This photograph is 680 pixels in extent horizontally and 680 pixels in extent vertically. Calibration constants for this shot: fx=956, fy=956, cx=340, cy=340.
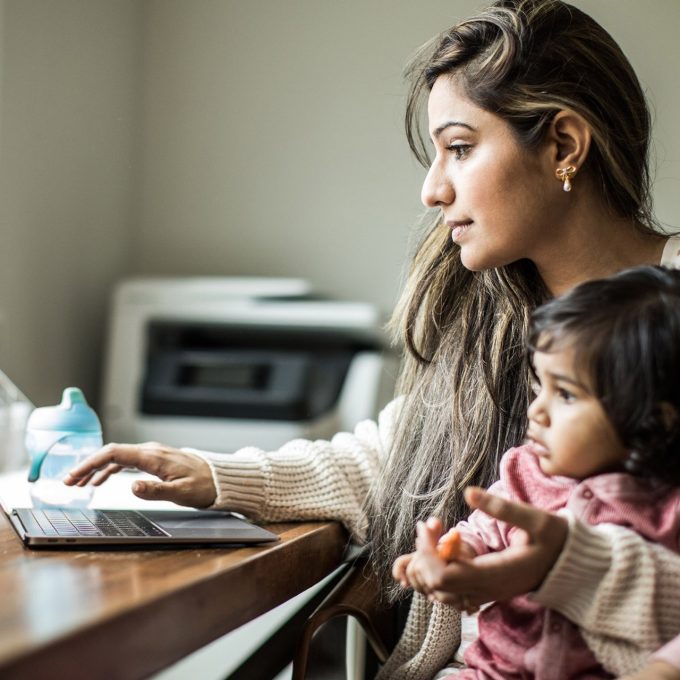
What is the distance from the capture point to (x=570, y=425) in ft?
2.94

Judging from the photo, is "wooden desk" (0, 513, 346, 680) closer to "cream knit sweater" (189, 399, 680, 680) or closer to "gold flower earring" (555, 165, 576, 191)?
"cream knit sweater" (189, 399, 680, 680)

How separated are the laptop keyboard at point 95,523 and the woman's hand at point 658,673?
496 millimetres

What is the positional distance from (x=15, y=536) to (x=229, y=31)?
2.48 metres

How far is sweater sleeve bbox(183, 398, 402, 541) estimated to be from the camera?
48.3 inches

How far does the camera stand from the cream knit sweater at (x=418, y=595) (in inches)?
33.4

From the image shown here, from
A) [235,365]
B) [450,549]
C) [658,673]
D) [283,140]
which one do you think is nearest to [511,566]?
[450,549]

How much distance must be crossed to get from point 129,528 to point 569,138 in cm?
72

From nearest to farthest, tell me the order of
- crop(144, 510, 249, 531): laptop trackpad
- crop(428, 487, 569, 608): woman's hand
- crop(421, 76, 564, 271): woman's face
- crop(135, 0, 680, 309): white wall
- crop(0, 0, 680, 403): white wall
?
crop(428, 487, 569, 608): woman's hand
crop(144, 510, 249, 531): laptop trackpad
crop(421, 76, 564, 271): woman's face
crop(0, 0, 680, 403): white wall
crop(135, 0, 680, 309): white wall

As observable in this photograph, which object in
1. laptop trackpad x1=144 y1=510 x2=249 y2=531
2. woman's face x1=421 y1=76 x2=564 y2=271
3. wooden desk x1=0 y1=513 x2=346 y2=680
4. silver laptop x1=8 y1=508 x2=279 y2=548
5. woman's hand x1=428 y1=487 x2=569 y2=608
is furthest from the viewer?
woman's face x1=421 y1=76 x2=564 y2=271

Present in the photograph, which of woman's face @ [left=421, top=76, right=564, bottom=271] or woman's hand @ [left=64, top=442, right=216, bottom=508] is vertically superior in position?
woman's face @ [left=421, top=76, right=564, bottom=271]

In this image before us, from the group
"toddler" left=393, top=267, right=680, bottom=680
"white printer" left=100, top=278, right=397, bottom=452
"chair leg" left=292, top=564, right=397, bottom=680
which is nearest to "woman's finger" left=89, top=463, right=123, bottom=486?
"chair leg" left=292, top=564, right=397, bottom=680

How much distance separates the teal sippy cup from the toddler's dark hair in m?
0.57

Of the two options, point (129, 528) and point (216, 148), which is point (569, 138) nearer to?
point (129, 528)

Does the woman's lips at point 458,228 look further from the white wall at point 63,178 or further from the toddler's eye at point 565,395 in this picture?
the white wall at point 63,178
